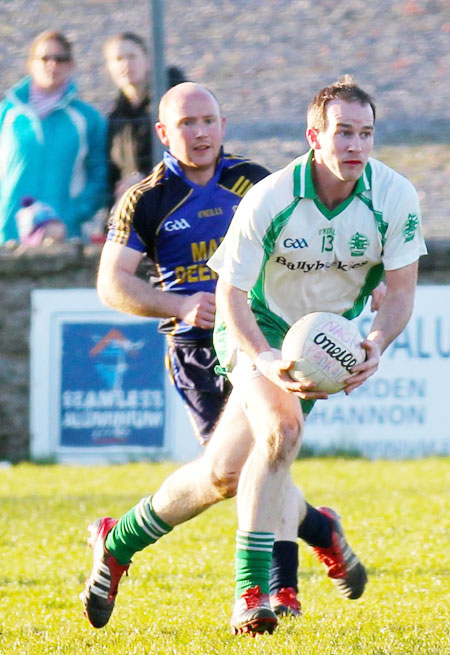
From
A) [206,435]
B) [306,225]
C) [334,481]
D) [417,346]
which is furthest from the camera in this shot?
[417,346]

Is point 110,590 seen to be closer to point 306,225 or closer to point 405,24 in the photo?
point 306,225

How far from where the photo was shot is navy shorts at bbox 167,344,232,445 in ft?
21.9

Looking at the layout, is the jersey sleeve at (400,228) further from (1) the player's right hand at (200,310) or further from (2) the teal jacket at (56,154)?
(2) the teal jacket at (56,154)

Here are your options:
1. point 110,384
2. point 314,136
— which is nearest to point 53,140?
point 110,384

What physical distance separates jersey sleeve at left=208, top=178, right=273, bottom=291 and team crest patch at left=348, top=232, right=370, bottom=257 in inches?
13.7

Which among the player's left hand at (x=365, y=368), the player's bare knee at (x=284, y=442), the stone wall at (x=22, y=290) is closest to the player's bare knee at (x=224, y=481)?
the player's bare knee at (x=284, y=442)

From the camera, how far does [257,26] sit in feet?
52.2

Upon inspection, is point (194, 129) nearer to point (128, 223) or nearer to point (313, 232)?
point (128, 223)

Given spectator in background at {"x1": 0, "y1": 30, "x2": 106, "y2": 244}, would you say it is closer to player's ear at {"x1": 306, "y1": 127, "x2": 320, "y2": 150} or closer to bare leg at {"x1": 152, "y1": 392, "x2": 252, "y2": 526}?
bare leg at {"x1": 152, "y1": 392, "x2": 252, "y2": 526}

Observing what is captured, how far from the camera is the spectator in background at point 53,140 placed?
1127cm

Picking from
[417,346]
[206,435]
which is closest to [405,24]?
[417,346]

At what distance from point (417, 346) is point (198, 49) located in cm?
500

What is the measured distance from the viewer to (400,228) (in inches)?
212

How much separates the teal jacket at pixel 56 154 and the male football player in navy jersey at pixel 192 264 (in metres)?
4.74
